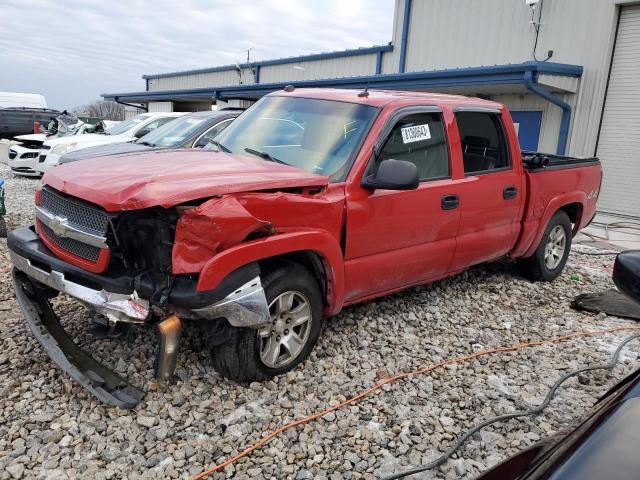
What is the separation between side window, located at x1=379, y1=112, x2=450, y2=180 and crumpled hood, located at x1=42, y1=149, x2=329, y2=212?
0.89 meters

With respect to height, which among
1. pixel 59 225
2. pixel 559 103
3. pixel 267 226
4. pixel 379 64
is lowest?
pixel 59 225

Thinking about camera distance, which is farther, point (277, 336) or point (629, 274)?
point (277, 336)

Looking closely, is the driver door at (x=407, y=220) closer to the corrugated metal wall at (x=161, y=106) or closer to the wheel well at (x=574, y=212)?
the wheel well at (x=574, y=212)

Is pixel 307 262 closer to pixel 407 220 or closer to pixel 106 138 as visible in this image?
pixel 407 220

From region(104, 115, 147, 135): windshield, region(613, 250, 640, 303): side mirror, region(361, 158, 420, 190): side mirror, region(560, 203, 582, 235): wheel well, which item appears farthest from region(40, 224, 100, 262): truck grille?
region(104, 115, 147, 135): windshield

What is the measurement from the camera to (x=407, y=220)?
4.27 m

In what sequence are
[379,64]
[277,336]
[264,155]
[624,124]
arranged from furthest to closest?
[379,64] < [624,124] < [264,155] < [277,336]

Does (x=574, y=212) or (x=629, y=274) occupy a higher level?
(x=629, y=274)

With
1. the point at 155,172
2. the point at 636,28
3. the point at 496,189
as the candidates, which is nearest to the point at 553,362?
the point at 496,189

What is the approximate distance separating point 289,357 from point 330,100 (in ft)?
7.03

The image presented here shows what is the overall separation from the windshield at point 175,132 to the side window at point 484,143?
15.1ft

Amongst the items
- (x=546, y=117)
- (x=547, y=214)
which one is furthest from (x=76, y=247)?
(x=546, y=117)

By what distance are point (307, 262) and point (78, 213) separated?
59.4 inches

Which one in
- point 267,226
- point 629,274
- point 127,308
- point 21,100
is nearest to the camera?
point 629,274
